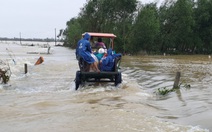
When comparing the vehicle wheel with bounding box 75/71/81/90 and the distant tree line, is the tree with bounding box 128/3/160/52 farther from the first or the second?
the vehicle wheel with bounding box 75/71/81/90

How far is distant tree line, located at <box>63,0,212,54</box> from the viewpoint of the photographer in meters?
51.4

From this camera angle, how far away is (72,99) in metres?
11.7

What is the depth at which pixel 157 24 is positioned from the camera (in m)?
51.5

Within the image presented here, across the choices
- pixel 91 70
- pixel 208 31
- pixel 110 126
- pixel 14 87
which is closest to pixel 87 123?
pixel 110 126

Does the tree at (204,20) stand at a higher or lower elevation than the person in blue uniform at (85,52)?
higher

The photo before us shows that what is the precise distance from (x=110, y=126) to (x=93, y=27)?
5791 cm

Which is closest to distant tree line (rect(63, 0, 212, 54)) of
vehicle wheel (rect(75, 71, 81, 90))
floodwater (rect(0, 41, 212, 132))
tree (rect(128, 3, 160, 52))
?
tree (rect(128, 3, 160, 52))

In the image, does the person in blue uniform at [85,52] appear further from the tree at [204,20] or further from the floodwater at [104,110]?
the tree at [204,20]

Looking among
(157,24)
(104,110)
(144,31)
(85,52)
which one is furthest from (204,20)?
(104,110)

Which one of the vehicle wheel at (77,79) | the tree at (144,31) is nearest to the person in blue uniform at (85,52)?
the vehicle wheel at (77,79)

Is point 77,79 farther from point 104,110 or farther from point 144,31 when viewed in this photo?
point 144,31

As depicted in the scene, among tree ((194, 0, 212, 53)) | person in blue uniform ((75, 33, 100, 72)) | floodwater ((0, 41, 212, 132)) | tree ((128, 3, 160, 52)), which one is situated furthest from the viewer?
tree ((194, 0, 212, 53))

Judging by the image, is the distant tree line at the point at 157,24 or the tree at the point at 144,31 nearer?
the tree at the point at 144,31

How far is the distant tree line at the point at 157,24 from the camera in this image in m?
51.4
